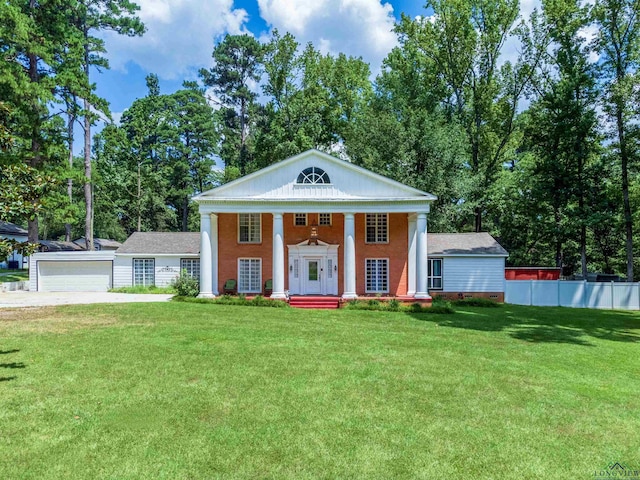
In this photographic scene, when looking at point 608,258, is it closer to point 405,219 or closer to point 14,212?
point 405,219

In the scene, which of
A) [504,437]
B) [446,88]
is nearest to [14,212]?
[504,437]

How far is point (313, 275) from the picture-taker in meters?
22.1

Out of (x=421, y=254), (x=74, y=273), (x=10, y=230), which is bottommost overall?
(x=74, y=273)

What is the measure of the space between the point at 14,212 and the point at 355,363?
6.79 m

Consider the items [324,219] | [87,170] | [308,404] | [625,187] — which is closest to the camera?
[308,404]

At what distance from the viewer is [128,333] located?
1088cm

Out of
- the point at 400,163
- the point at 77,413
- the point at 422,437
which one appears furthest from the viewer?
the point at 400,163

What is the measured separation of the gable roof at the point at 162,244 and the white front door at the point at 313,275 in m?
7.22

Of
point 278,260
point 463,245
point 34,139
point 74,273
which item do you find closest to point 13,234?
point 34,139

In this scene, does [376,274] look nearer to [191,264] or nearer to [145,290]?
[191,264]

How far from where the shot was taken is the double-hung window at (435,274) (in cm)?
2338

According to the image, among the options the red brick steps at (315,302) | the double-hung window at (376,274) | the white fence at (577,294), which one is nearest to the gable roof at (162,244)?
the red brick steps at (315,302)

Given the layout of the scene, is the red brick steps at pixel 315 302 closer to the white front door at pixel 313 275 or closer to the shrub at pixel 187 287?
the white front door at pixel 313 275

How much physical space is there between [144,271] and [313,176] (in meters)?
12.5
